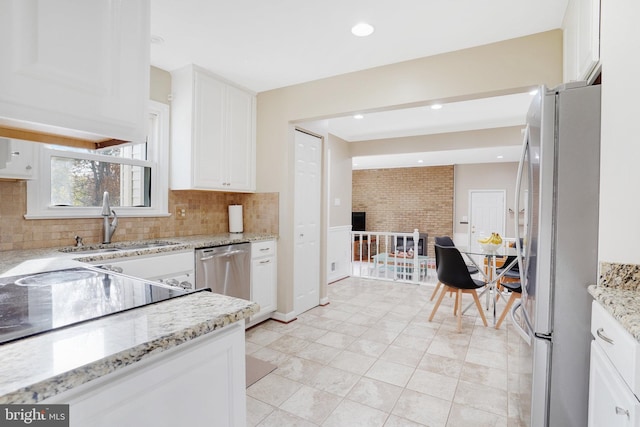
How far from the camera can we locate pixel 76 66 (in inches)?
36.9

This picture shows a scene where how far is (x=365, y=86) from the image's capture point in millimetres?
2918

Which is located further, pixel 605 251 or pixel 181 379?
pixel 605 251

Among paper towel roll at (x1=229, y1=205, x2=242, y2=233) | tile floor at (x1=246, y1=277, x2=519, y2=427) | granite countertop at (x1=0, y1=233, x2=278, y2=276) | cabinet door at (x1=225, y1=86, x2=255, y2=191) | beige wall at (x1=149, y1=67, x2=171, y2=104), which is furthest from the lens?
paper towel roll at (x1=229, y1=205, x2=242, y2=233)

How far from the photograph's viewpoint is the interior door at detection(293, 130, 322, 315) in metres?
3.56

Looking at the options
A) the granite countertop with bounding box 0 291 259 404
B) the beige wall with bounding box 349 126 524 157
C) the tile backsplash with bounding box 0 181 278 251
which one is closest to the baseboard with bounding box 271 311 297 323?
the tile backsplash with bounding box 0 181 278 251

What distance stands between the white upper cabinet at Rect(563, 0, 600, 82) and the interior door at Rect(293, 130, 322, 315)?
2382 mm

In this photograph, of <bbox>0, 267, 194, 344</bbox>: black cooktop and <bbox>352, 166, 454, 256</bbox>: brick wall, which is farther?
<bbox>352, 166, 454, 256</bbox>: brick wall

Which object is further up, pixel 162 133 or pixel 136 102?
pixel 162 133

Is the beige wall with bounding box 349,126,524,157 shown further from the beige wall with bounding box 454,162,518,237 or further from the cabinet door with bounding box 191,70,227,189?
the cabinet door with bounding box 191,70,227,189

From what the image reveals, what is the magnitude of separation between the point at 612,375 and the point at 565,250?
1.86ft

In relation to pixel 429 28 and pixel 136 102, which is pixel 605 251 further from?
pixel 136 102

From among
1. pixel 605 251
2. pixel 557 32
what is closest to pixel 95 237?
pixel 605 251

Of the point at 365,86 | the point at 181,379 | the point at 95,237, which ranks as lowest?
the point at 181,379

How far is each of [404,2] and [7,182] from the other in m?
2.87
